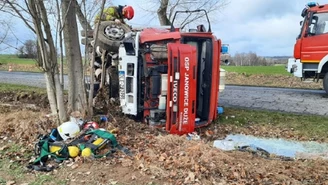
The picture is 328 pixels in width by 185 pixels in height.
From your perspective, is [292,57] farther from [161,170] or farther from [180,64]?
[161,170]

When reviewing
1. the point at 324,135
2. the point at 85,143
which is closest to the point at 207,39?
the point at 324,135

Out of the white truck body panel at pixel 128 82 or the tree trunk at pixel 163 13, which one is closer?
the white truck body panel at pixel 128 82

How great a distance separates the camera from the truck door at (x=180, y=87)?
5.73 meters

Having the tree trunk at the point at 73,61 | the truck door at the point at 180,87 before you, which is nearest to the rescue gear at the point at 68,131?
the tree trunk at the point at 73,61

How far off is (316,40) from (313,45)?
0.60 ft

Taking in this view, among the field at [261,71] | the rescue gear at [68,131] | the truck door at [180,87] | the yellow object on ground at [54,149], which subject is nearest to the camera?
the yellow object on ground at [54,149]

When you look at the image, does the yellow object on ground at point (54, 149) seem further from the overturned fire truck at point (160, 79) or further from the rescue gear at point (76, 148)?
the overturned fire truck at point (160, 79)

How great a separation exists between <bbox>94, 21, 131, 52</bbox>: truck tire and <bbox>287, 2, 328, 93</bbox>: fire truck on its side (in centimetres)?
694

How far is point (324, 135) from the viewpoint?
5.99m

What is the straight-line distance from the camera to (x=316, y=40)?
11.1 meters

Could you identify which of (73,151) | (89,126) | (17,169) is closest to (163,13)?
(89,126)

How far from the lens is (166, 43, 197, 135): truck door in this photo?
18.8ft

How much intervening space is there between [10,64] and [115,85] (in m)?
27.5

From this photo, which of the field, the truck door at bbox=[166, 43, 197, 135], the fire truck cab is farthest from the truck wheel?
the field
